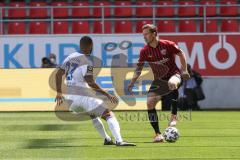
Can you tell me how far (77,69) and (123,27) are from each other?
1325cm

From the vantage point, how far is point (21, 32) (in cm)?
2552

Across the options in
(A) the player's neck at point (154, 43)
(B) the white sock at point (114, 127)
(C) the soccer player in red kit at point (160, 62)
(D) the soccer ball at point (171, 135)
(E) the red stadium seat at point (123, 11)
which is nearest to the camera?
(B) the white sock at point (114, 127)

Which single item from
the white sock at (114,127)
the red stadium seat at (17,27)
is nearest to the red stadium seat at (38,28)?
the red stadium seat at (17,27)

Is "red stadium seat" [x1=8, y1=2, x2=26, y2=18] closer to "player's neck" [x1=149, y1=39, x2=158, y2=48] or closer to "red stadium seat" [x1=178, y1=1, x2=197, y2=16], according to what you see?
"red stadium seat" [x1=178, y1=1, x2=197, y2=16]

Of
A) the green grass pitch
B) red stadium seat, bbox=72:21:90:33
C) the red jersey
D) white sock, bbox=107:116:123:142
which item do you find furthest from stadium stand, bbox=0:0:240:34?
Answer: white sock, bbox=107:116:123:142

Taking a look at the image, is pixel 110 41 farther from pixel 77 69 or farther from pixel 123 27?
pixel 77 69

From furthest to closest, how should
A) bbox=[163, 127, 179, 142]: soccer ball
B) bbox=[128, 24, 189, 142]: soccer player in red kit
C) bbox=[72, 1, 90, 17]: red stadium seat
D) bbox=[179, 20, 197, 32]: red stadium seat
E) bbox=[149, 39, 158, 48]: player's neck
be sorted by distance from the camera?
bbox=[72, 1, 90, 17]: red stadium seat, bbox=[179, 20, 197, 32]: red stadium seat, bbox=[149, 39, 158, 48]: player's neck, bbox=[128, 24, 189, 142]: soccer player in red kit, bbox=[163, 127, 179, 142]: soccer ball

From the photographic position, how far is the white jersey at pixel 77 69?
1212cm

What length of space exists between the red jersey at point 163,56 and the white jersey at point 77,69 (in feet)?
5.47

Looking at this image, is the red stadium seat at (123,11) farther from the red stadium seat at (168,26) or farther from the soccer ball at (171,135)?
the soccer ball at (171,135)

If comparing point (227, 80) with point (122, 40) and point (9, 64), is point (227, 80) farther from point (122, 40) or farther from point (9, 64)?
point (9, 64)

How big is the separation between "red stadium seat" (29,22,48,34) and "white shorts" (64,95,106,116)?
13.3m

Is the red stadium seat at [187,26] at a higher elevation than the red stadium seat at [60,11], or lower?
lower

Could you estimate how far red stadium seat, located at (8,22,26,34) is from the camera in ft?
83.8
